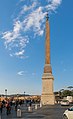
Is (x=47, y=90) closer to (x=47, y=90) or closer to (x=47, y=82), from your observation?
(x=47, y=90)

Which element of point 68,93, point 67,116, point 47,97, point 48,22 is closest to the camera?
point 67,116

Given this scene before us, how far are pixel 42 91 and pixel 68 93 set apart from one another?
83.1 m

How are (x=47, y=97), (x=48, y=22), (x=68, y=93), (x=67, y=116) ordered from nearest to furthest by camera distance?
1. (x=67, y=116)
2. (x=47, y=97)
3. (x=48, y=22)
4. (x=68, y=93)

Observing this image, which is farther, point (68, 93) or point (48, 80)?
point (68, 93)

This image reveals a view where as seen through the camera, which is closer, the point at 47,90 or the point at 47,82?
the point at 47,90

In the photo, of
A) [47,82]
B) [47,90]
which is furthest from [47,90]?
[47,82]

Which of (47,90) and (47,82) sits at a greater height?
(47,82)

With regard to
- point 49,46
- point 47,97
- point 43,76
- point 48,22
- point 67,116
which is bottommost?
point 67,116

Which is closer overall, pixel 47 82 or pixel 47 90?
pixel 47 90

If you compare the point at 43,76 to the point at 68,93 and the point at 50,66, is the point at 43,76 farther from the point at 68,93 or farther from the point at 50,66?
the point at 68,93

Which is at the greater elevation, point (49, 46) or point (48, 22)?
point (48, 22)

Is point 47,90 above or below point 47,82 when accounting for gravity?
below

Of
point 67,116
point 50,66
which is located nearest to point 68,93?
point 50,66

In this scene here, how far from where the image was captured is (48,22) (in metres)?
64.6
